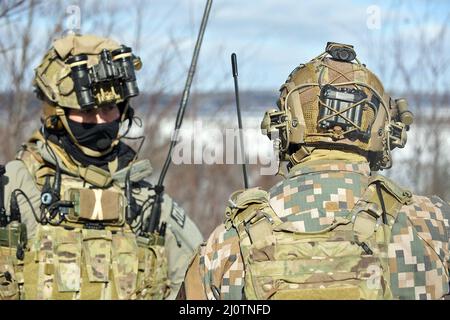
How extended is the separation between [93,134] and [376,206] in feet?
9.07

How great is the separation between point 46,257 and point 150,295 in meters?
0.68

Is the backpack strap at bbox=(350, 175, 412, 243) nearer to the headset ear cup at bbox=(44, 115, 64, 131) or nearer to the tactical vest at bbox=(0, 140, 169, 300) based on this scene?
the tactical vest at bbox=(0, 140, 169, 300)

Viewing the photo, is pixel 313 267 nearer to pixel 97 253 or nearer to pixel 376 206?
pixel 376 206

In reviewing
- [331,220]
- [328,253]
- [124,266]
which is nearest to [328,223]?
[331,220]

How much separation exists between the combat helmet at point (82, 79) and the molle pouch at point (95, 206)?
12.2 inches

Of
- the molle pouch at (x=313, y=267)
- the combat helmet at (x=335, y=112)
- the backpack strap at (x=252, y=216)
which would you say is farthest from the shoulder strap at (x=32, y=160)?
the molle pouch at (x=313, y=267)

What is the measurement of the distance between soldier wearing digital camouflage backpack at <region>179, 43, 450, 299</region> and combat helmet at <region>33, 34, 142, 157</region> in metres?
2.11

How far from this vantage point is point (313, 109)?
4.56 metres

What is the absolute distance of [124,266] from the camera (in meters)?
6.35

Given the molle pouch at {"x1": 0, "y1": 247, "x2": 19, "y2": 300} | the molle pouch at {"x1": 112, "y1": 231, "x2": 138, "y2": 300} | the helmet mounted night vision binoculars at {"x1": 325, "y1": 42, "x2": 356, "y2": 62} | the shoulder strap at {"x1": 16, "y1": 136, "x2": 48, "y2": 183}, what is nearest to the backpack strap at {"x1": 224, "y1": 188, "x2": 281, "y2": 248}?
the helmet mounted night vision binoculars at {"x1": 325, "y1": 42, "x2": 356, "y2": 62}

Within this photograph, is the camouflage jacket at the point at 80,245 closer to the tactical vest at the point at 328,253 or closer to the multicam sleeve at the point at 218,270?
the multicam sleeve at the point at 218,270

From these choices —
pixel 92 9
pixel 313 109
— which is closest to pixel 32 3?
pixel 92 9

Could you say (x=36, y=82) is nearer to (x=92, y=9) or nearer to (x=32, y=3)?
(x=32, y=3)

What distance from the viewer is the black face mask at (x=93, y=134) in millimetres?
6602
